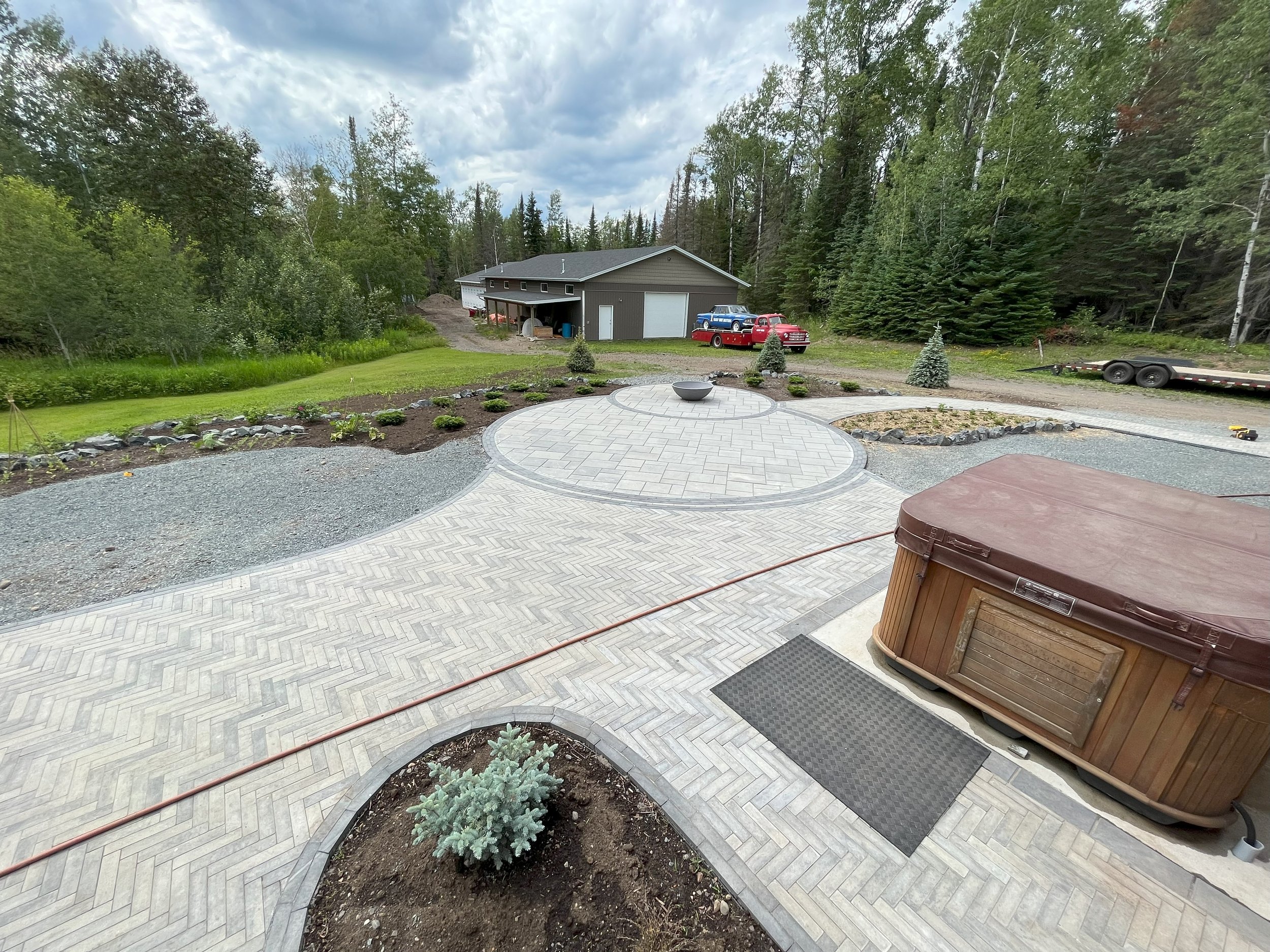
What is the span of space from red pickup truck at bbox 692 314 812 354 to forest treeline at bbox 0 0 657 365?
54.7ft

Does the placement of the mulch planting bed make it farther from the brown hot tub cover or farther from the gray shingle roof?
the gray shingle roof

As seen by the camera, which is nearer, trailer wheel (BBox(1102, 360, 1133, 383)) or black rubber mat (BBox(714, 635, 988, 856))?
black rubber mat (BBox(714, 635, 988, 856))

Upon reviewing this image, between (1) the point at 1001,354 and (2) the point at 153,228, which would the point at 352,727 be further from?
(1) the point at 1001,354

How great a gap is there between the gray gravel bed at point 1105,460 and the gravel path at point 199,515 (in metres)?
6.92

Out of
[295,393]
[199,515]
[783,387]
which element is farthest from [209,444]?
[783,387]

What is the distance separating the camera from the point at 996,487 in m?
3.57

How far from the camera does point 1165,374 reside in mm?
14008

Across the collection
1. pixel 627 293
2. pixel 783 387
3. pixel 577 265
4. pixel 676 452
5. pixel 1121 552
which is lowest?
pixel 676 452

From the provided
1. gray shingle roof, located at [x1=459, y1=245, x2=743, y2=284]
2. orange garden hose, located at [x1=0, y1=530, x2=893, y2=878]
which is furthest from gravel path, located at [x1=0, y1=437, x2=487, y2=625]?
gray shingle roof, located at [x1=459, y1=245, x2=743, y2=284]

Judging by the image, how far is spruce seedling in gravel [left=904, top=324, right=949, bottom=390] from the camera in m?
13.5

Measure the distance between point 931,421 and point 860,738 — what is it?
8.86 m

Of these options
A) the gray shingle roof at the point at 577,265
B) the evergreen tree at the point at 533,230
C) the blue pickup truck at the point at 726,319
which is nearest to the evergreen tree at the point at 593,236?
the evergreen tree at the point at 533,230

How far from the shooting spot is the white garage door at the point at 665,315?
2602cm

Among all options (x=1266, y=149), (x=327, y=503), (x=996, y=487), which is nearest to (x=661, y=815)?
(x=996, y=487)
